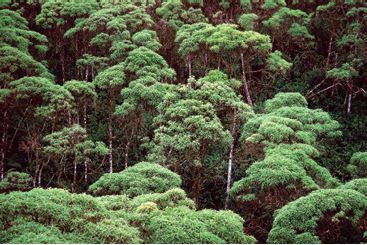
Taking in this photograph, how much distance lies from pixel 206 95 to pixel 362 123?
43.1 ft

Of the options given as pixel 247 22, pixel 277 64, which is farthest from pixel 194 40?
pixel 247 22

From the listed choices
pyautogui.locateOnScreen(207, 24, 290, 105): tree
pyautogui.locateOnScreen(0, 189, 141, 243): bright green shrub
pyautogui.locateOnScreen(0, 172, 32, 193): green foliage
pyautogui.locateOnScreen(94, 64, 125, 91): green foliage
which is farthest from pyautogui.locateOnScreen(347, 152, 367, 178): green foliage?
pyautogui.locateOnScreen(0, 172, 32, 193): green foliage

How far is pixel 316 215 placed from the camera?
9250 millimetres

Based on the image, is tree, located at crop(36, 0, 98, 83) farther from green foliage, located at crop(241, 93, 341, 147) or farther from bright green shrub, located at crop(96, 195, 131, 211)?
bright green shrub, located at crop(96, 195, 131, 211)

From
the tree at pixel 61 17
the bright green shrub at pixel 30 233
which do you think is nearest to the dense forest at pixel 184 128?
the bright green shrub at pixel 30 233

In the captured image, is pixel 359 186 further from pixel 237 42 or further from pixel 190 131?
pixel 237 42

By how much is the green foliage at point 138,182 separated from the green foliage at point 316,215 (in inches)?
155

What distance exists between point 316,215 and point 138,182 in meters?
5.19

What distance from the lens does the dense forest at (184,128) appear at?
8617mm

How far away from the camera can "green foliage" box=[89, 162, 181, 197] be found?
474 inches

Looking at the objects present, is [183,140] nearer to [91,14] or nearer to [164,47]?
[164,47]

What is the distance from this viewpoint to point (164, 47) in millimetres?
25438

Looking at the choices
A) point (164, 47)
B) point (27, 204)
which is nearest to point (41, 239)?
point (27, 204)

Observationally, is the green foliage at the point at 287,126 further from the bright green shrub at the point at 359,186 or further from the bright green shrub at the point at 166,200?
the bright green shrub at the point at 166,200
